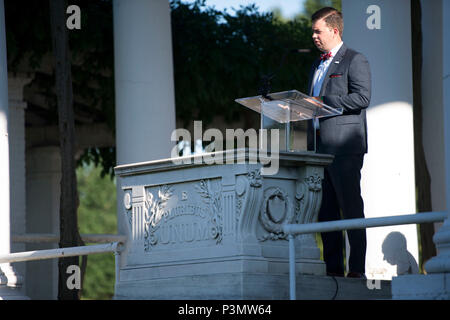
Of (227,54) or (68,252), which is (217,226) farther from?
(227,54)

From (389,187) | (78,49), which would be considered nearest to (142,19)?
(78,49)

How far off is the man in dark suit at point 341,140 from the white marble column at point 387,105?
229 cm

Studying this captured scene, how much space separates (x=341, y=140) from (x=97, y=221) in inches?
1670

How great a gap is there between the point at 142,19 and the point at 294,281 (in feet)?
23.2

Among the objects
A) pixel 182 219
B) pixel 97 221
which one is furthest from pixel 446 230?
pixel 97 221

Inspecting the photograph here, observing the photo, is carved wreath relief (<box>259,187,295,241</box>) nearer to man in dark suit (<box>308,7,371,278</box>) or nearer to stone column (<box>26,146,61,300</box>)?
man in dark suit (<box>308,7,371,278</box>)

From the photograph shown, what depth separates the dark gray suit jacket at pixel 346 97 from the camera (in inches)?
353

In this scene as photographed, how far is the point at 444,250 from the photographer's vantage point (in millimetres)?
7234

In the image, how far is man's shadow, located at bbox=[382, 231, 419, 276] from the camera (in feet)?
35.0

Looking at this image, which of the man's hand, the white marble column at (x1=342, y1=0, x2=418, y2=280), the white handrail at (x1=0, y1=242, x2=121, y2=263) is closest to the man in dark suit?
the man's hand

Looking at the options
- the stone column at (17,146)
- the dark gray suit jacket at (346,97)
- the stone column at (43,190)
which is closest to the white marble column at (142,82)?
the stone column at (17,146)

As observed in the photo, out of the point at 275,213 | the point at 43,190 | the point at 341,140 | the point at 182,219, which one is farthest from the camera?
the point at 43,190

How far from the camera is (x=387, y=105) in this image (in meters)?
11.5

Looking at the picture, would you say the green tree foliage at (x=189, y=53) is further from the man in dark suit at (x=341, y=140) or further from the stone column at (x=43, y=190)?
the man in dark suit at (x=341, y=140)
